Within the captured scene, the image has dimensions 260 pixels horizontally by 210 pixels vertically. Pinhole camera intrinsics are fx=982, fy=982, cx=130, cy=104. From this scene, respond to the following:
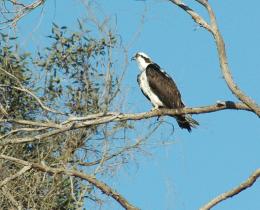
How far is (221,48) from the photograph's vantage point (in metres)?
8.77

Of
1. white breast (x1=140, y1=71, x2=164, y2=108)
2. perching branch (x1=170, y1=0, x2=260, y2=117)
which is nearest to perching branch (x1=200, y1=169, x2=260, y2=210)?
perching branch (x1=170, y1=0, x2=260, y2=117)

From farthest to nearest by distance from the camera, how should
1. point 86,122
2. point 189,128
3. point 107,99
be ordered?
point 189,128
point 86,122
point 107,99

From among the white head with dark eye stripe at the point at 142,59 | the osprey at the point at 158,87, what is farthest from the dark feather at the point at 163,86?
the white head with dark eye stripe at the point at 142,59

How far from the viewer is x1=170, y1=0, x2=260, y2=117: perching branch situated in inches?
340

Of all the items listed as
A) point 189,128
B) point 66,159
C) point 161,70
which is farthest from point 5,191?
point 161,70

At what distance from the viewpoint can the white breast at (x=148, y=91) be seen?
11797mm

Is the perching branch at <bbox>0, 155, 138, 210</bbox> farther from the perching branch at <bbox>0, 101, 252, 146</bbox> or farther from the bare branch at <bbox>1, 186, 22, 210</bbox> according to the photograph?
the bare branch at <bbox>1, 186, 22, 210</bbox>

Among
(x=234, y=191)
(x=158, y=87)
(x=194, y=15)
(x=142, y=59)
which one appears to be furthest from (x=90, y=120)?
(x=142, y=59)

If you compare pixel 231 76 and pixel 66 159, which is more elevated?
pixel 66 159

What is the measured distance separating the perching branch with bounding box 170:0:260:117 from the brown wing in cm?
261

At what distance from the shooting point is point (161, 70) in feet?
40.4

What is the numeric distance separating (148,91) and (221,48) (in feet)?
10.9

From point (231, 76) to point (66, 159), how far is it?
114 inches

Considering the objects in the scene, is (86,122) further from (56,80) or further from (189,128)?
(56,80)
